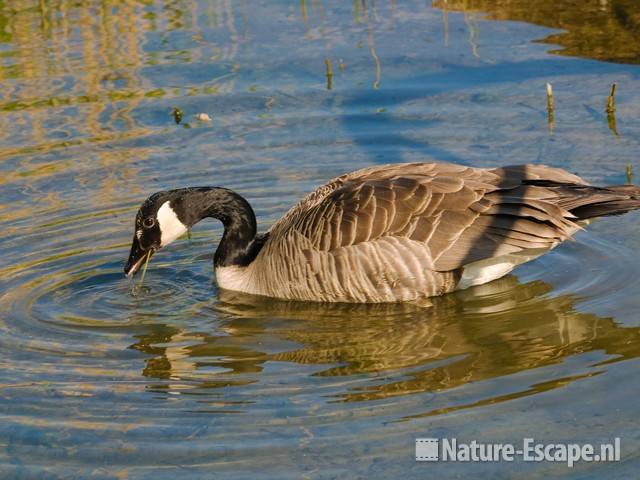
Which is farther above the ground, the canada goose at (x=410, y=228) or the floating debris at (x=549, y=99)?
the floating debris at (x=549, y=99)

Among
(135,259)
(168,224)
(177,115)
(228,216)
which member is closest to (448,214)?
(228,216)

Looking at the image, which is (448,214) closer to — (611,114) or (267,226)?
(267,226)

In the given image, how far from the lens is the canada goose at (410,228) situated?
28.8 feet

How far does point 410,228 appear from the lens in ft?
29.5

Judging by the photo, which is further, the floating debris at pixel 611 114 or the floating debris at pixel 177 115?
the floating debris at pixel 177 115

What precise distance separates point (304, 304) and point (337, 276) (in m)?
0.42

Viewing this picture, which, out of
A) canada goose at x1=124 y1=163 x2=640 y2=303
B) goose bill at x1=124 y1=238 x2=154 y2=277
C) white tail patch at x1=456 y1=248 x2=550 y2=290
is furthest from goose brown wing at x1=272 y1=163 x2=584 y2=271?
goose bill at x1=124 y1=238 x2=154 y2=277

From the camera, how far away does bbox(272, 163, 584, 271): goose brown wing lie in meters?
8.78

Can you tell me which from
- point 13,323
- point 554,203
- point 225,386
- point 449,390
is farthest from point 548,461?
point 13,323

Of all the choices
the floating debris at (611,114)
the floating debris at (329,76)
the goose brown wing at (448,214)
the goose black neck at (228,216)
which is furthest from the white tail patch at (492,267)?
the floating debris at (329,76)

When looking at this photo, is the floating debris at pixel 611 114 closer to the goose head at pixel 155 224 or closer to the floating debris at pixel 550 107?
the floating debris at pixel 550 107

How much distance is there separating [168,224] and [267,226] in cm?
138

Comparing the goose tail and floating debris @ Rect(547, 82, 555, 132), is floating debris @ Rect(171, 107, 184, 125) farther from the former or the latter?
the goose tail

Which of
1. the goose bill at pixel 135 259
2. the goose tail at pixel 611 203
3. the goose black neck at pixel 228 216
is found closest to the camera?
the goose tail at pixel 611 203
